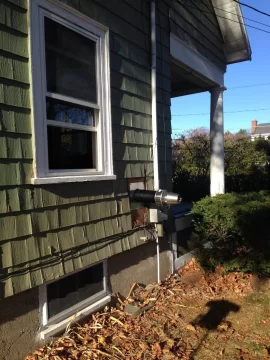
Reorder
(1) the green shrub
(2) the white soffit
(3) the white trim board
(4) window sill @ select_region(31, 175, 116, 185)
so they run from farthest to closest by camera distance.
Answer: (2) the white soffit → (3) the white trim board → (1) the green shrub → (4) window sill @ select_region(31, 175, 116, 185)

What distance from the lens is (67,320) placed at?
3.16m

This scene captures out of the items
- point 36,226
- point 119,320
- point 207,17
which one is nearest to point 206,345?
point 119,320

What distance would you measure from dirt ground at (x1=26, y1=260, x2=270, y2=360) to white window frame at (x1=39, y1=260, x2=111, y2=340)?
0.32ft

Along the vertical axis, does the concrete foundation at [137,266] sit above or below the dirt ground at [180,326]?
above

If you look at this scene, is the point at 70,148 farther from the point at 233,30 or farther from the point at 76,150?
the point at 233,30

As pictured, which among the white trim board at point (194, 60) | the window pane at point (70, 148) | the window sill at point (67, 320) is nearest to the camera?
the window sill at point (67, 320)

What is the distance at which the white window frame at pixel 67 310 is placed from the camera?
2946 mm

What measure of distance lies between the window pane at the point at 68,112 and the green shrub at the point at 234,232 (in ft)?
8.37

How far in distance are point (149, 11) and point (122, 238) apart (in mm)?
3055

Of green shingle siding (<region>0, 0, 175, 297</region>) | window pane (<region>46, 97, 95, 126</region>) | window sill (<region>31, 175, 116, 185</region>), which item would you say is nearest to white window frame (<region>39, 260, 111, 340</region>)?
green shingle siding (<region>0, 0, 175, 297</region>)

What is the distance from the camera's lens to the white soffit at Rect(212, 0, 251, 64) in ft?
19.6

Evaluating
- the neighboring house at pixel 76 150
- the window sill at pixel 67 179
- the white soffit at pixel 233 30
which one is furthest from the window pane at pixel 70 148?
the white soffit at pixel 233 30

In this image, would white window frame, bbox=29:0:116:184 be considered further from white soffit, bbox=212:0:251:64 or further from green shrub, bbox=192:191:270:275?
white soffit, bbox=212:0:251:64

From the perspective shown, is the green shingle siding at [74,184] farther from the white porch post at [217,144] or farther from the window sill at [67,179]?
the white porch post at [217,144]
